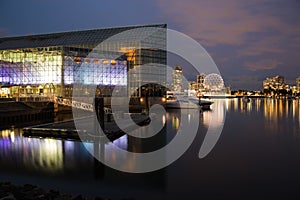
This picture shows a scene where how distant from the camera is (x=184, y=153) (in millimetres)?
18578

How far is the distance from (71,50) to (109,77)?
28.5 ft

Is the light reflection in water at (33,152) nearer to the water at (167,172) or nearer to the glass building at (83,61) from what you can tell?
the water at (167,172)

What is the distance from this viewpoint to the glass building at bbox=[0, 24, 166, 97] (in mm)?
49812

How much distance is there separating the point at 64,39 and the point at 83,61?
8.33m

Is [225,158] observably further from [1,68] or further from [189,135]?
[1,68]

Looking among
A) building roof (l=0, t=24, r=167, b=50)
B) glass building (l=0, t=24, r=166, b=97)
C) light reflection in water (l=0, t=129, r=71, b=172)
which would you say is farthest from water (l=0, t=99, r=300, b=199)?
building roof (l=0, t=24, r=167, b=50)

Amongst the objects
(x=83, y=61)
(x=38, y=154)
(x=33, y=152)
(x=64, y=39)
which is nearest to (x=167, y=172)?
(x=38, y=154)

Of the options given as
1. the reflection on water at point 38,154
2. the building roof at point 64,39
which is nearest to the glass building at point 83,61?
the building roof at point 64,39

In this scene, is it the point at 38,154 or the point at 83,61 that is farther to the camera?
the point at 83,61

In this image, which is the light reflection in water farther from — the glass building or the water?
the glass building

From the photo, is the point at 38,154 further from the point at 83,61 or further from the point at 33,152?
the point at 83,61

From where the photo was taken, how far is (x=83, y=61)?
5103cm

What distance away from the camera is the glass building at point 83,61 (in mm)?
49812

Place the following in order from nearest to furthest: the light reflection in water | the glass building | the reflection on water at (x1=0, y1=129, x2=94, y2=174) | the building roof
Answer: the reflection on water at (x1=0, y1=129, x2=94, y2=174), the light reflection in water, the glass building, the building roof
